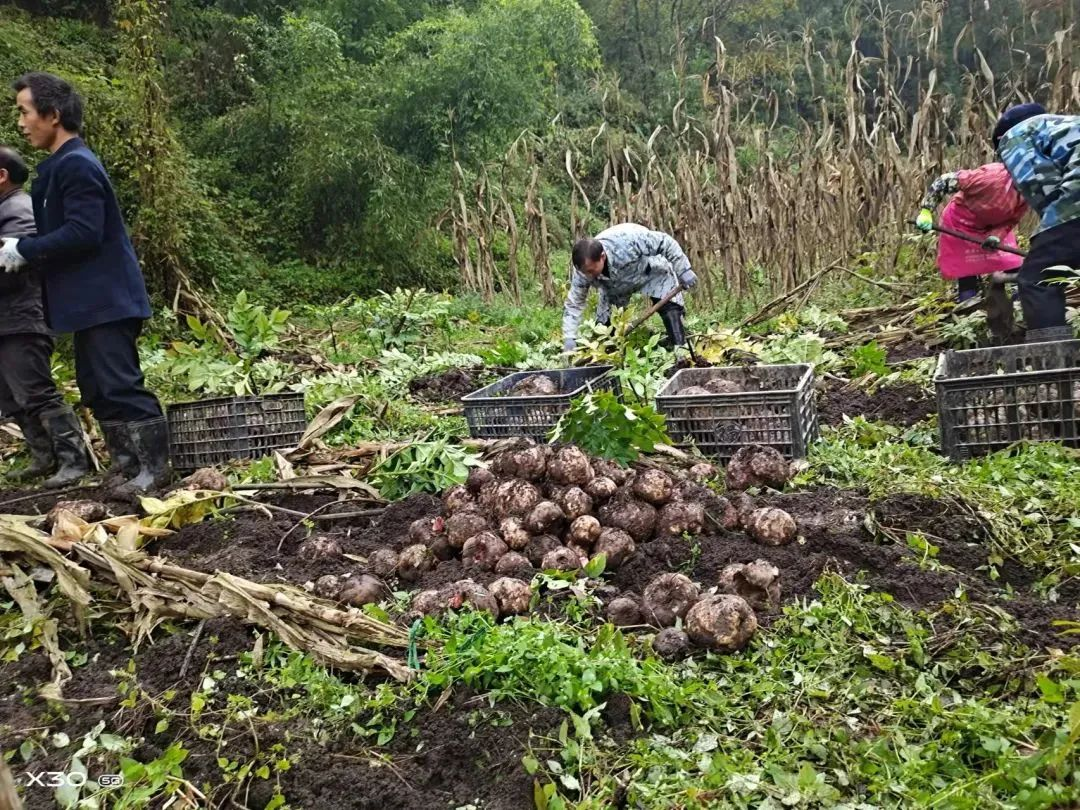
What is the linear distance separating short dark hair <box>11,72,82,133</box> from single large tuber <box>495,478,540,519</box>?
305 cm

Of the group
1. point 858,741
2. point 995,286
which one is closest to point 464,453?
point 858,741

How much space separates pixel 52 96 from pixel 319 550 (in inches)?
111

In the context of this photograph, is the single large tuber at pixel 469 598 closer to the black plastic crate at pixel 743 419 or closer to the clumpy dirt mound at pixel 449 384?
the black plastic crate at pixel 743 419

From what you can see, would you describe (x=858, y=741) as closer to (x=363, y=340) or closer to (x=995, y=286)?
(x=995, y=286)

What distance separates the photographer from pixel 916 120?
27.3 feet

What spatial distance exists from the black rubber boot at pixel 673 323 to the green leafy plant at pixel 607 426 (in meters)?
2.49

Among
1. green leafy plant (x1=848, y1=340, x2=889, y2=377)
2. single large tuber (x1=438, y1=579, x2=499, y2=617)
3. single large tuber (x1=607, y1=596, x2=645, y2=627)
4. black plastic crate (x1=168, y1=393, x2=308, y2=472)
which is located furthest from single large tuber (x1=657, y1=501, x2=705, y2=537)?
green leafy plant (x1=848, y1=340, x2=889, y2=377)

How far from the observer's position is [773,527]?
2.82 m

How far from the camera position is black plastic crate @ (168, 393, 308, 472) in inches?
179

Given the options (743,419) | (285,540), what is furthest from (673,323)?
(285,540)

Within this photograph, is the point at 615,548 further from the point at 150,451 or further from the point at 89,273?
the point at 89,273

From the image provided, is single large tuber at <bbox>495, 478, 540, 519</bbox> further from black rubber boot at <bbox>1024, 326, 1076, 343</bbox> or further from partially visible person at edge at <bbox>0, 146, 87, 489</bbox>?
black rubber boot at <bbox>1024, 326, 1076, 343</bbox>

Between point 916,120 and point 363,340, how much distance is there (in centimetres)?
606

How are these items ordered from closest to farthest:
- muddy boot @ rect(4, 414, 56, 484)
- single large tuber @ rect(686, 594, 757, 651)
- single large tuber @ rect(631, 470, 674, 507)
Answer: single large tuber @ rect(686, 594, 757, 651)
single large tuber @ rect(631, 470, 674, 507)
muddy boot @ rect(4, 414, 56, 484)
